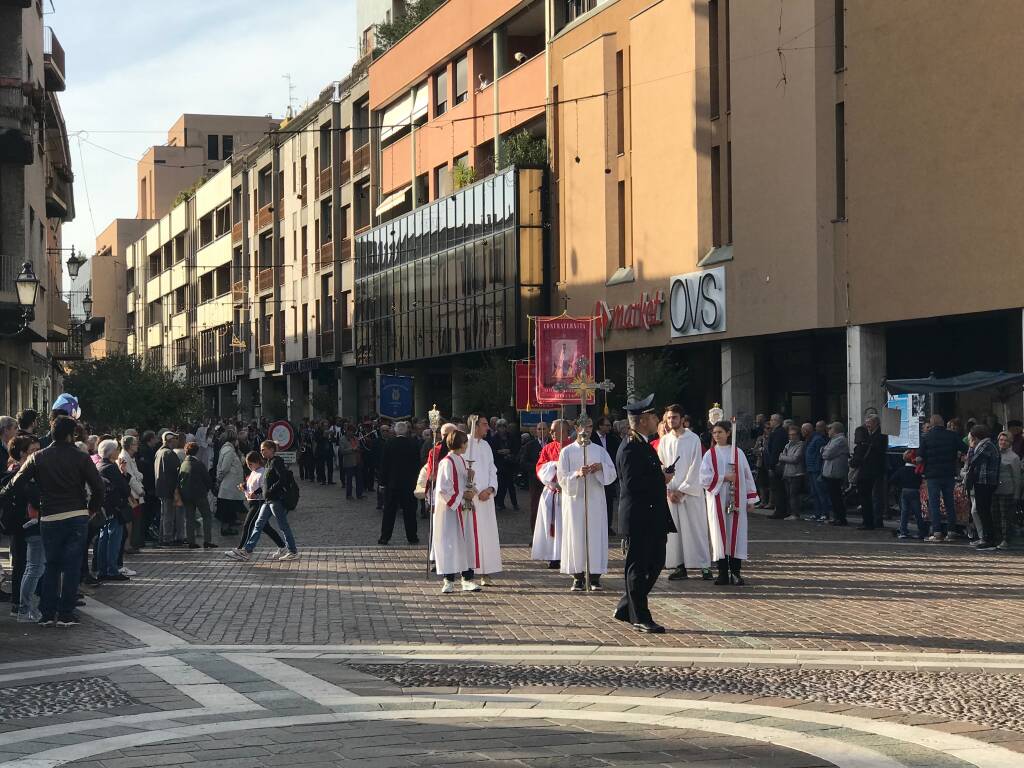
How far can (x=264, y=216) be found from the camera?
74.2m

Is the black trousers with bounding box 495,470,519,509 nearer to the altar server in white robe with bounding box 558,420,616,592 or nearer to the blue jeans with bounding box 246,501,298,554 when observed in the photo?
the blue jeans with bounding box 246,501,298,554

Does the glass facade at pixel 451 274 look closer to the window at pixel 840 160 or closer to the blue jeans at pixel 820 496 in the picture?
the window at pixel 840 160

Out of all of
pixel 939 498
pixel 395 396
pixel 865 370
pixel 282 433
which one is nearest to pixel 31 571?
pixel 282 433

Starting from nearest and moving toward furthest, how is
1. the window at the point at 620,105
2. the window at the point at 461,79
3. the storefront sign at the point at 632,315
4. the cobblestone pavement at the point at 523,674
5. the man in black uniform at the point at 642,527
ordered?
the cobblestone pavement at the point at 523,674, the man in black uniform at the point at 642,527, the storefront sign at the point at 632,315, the window at the point at 620,105, the window at the point at 461,79

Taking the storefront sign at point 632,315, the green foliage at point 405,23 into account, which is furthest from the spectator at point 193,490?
the green foliage at point 405,23

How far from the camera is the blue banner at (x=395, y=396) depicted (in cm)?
4244

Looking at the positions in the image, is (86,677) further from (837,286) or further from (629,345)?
(629,345)

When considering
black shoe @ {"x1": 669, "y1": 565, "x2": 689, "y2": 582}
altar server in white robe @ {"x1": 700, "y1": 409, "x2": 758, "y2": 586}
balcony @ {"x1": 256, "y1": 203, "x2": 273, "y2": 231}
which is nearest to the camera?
altar server in white robe @ {"x1": 700, "y1": 409, "x2": 758, "y2": 586}

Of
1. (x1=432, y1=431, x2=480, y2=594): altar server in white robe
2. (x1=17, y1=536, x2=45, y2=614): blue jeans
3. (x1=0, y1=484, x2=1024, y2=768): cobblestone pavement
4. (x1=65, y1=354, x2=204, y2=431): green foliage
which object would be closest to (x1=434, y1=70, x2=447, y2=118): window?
(x1=65, y1=354, x2=204, y2=431): green foliage

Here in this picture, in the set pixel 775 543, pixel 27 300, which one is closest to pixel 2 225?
pixel 27 300

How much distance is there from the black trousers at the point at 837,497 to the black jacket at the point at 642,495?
42.0ft

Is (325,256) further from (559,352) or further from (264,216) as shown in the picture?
(559,352)

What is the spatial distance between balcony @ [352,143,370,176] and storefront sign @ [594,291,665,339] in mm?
22819

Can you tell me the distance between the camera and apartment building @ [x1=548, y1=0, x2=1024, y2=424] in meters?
26.4
